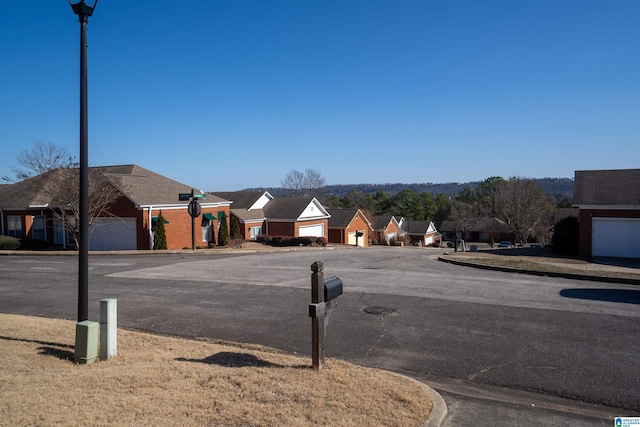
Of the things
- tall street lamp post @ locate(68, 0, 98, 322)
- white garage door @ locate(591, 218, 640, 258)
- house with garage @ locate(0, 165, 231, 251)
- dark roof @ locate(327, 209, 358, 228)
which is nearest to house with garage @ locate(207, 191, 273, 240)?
house with garage @ locate(0, 165, 231, 251)

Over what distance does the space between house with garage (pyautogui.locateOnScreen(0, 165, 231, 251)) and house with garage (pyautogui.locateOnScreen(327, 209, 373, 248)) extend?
1665 cm

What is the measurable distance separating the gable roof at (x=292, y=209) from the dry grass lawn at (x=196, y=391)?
121ft

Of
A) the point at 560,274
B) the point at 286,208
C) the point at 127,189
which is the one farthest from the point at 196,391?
the point at 286,208

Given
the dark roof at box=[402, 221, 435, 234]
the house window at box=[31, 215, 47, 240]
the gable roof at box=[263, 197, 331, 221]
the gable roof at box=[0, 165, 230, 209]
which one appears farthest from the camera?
the dark roof at box=[402, 221, 435, 234]

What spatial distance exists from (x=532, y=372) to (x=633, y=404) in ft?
4.51

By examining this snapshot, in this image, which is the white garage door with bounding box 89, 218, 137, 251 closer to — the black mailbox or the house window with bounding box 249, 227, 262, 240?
the house window with bounding box 249, 227, 262, 240

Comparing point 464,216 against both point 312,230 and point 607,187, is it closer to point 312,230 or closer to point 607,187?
point 312,230

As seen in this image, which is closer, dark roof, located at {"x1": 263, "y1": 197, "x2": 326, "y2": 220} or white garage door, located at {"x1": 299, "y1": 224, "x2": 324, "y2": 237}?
dark roof, located at {"x1": 263, "y1": 197, "x2": 326, "y2": 220}

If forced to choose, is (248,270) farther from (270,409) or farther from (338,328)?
(270,409)

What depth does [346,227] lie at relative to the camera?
169 feet

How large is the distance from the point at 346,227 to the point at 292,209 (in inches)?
321

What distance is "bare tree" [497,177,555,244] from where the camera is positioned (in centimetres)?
5506

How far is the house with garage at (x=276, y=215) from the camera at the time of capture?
4353 centimetres

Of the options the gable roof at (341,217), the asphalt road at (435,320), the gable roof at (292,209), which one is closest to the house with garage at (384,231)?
the gable roof at (341,217)
